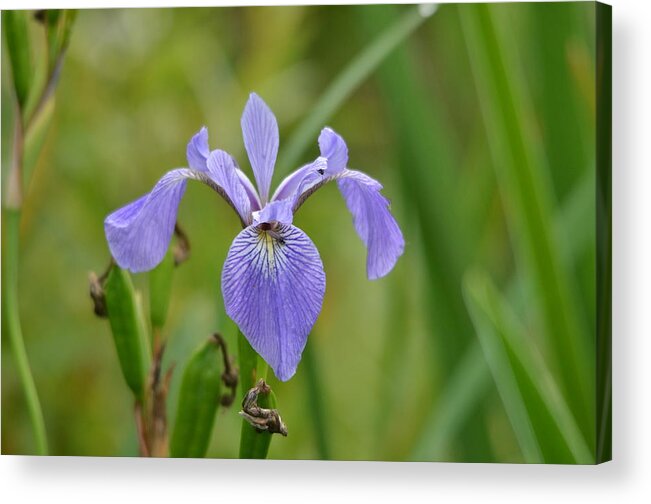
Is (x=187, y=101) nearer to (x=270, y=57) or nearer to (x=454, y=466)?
(x=270, y=57)

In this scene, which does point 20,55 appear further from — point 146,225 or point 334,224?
point 334,224

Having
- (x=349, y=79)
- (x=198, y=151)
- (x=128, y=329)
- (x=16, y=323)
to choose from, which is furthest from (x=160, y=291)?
(x=349, y=79)

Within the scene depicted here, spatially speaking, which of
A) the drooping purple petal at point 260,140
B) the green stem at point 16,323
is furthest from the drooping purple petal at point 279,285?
the green stem at point 16,323

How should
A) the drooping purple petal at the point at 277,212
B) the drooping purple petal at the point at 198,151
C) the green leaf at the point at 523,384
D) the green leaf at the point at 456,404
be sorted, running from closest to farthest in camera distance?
1. the drooping purple petal at the point at 277,212
2. the drooping purple petal at the point at 198,151
3. the green leaf at the point at 523,384
4. the green leaf at the point at 456,404

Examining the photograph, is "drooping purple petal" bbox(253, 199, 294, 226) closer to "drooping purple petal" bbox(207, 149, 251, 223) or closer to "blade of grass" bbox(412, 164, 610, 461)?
"drooping purple petal" bbox(207, 149, 251, 223)

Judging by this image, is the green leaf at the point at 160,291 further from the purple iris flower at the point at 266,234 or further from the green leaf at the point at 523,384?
the green leaf at the point at 523,384

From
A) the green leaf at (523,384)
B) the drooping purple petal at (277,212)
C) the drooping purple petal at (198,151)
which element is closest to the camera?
the drooping purple petal at (277,212)
